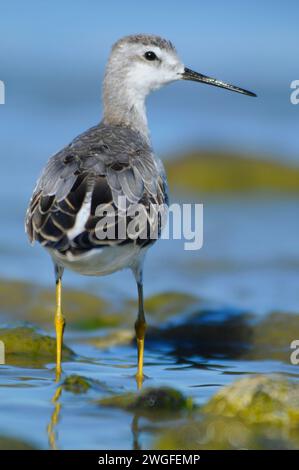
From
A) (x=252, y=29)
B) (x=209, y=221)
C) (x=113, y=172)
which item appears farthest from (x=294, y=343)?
(x=252, y=29)

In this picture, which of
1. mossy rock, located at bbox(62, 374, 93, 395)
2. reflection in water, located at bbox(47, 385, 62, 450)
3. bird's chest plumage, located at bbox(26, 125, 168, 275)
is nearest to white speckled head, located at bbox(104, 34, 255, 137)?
bird's chest plumage, located at bbox(26, 125, 168, 275)

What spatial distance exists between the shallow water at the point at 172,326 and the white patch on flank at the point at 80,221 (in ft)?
3.34

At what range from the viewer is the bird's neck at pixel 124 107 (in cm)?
902

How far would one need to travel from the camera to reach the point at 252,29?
70.5ft

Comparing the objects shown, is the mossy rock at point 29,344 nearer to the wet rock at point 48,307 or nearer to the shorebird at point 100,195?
the shorebird at point 100,195

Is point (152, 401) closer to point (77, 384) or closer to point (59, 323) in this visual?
point (77, 384)

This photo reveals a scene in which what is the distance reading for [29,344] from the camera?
793cm

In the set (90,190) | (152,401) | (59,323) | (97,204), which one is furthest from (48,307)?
(152,401)

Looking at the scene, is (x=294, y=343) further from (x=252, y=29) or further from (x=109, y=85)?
(x=252, y=29)

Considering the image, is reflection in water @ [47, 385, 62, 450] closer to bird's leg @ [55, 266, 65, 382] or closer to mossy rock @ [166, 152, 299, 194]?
bird's leg @ [55, 266, 65, 382]

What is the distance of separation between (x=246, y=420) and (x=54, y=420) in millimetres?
1131

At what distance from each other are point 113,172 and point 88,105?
10334 mm

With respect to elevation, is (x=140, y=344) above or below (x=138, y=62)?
below

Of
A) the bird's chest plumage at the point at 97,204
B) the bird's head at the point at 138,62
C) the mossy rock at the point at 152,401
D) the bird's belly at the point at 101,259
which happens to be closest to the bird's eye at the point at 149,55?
the bird's head at the point at 138,62
